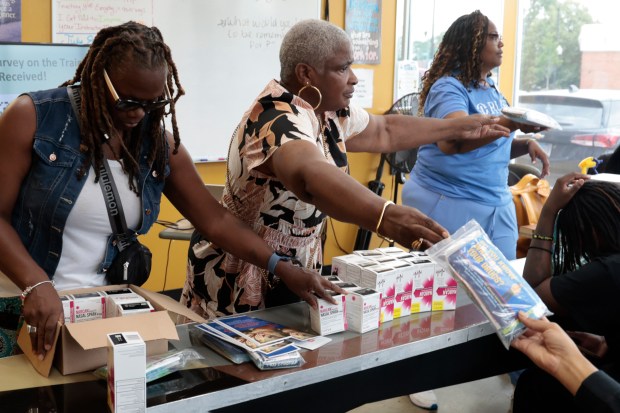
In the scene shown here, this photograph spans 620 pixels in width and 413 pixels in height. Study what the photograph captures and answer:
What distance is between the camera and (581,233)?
2125 mm

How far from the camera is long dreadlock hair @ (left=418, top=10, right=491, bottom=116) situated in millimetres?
3193

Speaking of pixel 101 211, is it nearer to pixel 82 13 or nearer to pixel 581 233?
pixel 581 233

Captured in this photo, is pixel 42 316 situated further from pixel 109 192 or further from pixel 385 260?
pixel 385 260

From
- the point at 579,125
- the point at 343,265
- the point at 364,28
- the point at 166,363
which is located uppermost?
the point at 364,28

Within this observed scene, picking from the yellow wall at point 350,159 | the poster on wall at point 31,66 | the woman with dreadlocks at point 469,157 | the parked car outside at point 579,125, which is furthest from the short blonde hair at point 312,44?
the parked car outside at point 579,125

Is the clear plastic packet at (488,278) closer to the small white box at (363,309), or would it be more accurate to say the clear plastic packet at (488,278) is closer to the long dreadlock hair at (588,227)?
the small white box at (363,309)

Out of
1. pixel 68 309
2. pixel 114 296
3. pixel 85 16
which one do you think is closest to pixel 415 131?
pixel 114 296

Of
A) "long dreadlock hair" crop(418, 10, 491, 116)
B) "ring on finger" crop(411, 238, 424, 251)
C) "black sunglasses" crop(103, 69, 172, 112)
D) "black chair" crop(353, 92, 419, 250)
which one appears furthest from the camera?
"black chair" crop(353, 92, 419, 250)

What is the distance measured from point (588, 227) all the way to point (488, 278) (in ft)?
2.44

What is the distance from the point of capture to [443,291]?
6.81ft

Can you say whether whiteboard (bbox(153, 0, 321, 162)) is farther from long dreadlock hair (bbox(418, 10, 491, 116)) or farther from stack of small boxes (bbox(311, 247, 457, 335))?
stack of small boxes (bbox(311, 247, 457, 335))

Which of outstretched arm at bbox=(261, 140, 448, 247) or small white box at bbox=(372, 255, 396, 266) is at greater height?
outstretched arm at bbox=(261, 140, 448, 247)

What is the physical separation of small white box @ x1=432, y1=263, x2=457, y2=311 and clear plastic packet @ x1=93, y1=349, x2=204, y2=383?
29.5 inches

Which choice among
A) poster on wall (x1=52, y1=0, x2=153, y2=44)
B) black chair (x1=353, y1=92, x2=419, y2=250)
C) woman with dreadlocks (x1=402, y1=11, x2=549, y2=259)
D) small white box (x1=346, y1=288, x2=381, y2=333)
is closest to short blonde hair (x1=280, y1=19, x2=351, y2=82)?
small white box (x1=346, y1=288, x2=381, y2=333)
